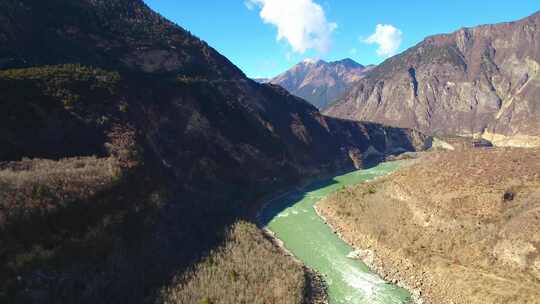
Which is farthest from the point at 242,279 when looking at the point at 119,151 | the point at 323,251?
the point at 119,151

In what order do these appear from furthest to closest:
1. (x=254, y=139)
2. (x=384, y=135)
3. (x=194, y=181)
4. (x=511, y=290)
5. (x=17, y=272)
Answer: (x=384, y=135), (x=254, y=139), (x=194, y=181), (x=511, y=290), (x=17, y=272)

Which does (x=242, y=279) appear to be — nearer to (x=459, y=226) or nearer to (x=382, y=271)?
(x=382, y=271)

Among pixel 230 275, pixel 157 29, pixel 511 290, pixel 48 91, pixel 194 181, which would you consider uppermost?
pixel 157 29

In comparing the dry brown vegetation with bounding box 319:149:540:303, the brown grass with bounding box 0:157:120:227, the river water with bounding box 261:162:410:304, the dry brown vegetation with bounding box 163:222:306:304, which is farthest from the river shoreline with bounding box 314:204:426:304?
the brown grass with bounding box 0:157:120:227

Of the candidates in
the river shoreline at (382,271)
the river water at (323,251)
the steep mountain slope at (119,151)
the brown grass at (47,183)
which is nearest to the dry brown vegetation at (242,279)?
the steep mountain slope at (119,151)

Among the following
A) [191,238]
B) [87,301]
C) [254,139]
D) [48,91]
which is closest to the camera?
[87,301]

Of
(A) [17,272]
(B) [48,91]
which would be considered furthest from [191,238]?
(B) [48,91]

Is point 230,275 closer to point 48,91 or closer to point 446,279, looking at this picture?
point 446,279

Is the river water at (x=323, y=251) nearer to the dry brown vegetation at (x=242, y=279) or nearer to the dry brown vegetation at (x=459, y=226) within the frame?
the dry brown vegetation at (x=459, y=226)
